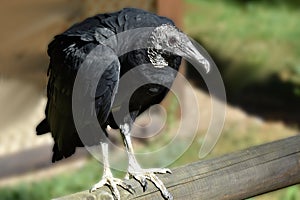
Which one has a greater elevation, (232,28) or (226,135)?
(226,135)

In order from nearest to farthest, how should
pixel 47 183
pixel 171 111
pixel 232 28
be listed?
pixel 47 183, pixel 171 111, pixel 232 28

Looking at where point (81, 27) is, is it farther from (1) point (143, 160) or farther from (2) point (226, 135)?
(2) point (226, 135)

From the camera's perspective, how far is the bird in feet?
9.89

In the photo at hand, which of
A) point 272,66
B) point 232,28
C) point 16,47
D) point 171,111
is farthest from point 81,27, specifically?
point 232,28

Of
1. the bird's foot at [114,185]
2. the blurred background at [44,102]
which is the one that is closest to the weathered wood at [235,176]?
the bird's foot at [114,185]

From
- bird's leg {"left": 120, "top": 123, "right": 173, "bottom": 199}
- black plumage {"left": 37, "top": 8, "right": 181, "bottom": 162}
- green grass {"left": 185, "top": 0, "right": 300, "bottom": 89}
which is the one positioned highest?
black plumage {"left": 37, "top": 8, "right": 181, "bottom": 162}

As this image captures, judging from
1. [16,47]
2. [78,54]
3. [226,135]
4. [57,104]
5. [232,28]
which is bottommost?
[232,28]

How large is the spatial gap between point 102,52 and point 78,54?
0.12 m

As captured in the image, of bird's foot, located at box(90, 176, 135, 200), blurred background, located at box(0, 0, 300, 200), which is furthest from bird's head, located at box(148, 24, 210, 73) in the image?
blurred background, located at box(0, 0, 300, 200)

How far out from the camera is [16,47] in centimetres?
554

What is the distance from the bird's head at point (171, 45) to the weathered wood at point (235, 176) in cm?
43

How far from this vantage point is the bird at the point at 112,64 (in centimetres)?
302

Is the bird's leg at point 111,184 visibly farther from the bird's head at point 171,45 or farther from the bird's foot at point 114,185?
the bird's head at point 171,45

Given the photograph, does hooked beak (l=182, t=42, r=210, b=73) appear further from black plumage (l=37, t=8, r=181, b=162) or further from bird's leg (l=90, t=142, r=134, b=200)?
bird's leg (l=90, t=142, r=134, b=200)
